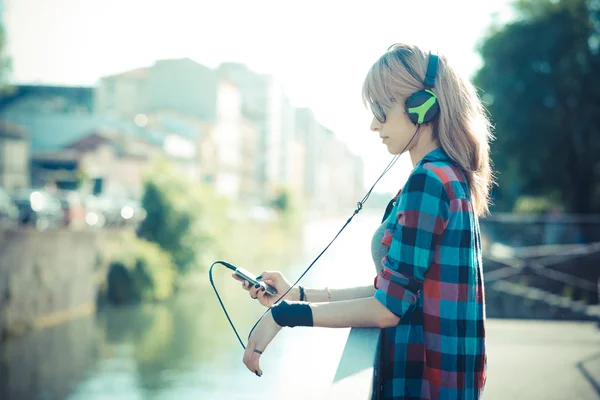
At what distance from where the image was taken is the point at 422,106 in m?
1.70

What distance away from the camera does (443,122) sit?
5.65 ft

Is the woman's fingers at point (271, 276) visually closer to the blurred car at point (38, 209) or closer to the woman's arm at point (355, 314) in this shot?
the woman's arm at point (355, 314)

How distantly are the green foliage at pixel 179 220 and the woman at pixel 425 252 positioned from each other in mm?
28016

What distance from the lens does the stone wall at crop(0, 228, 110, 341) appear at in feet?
64.5

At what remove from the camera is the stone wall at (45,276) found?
64.5ft

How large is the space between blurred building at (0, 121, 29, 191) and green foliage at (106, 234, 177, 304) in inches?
585

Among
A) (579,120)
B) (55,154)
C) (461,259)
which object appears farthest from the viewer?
(55,154)

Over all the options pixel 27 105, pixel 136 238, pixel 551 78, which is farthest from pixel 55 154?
pixel 551 78

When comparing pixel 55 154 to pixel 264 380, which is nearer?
pixel 264 380

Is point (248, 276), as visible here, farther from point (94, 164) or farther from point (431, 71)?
point (94, 164)

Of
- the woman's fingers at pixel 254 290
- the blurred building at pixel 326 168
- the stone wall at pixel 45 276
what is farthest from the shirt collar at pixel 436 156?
the blurred building at pixel 326 168

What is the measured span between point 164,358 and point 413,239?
2095 centimetres

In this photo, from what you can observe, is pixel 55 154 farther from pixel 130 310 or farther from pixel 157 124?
pixel 130 310

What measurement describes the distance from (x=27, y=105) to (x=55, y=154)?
431 inches
